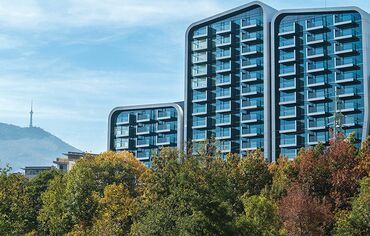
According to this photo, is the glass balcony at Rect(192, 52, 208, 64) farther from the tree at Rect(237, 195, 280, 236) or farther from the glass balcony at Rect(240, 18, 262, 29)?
the tree at Rect(237, 195, 280, 236)

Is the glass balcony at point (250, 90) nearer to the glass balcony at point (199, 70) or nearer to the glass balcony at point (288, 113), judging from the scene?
the glass balcony at point (288, 113)

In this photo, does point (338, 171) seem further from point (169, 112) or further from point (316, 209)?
point (169, 112)

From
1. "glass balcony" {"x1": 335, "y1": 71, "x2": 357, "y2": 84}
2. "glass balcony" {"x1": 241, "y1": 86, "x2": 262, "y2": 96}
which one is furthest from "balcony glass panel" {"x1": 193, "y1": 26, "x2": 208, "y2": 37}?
"glass balcony" {"x1": 335, "y1": 71, "x2": 357, "y2": 84}

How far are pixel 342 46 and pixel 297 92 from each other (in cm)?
1063

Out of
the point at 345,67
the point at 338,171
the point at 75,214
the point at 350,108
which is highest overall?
the point at 345,67

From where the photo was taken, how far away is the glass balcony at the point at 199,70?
12391cm

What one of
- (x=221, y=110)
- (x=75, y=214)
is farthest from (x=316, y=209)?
(x=221, y=110)

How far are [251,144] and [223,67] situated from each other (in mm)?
16154

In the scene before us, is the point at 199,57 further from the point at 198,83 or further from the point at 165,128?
the point at 165,128

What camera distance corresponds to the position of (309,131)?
10862cm

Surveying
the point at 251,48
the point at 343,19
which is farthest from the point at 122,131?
the point at 343,19

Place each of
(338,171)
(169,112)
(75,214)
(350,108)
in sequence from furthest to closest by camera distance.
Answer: (169,112) < (350,108) < (75,214) < (338,171)

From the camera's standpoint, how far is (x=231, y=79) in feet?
393

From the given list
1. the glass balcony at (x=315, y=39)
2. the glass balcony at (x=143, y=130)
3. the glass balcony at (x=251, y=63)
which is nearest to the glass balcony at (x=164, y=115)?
the glass balcony at (x=143, y=130)
